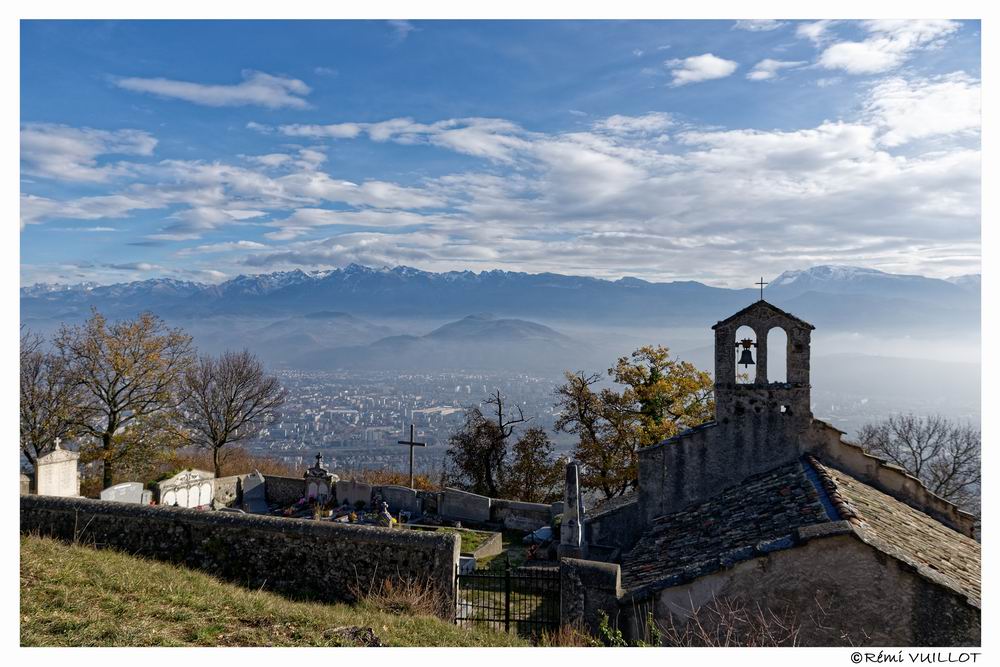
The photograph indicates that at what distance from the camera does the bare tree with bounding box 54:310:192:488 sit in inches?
944

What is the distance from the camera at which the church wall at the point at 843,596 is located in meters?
6.92

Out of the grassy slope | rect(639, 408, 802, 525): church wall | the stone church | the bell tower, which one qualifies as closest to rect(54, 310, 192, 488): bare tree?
the grassy slope

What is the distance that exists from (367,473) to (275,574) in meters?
21.8

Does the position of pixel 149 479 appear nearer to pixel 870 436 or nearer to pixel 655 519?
pixel 655 519

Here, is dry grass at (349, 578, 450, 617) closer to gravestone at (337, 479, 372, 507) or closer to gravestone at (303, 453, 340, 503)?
gravestone at (337, 479, 372, 507)

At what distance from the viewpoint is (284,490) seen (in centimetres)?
2331

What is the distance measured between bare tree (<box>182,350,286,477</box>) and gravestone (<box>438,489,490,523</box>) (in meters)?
12.6

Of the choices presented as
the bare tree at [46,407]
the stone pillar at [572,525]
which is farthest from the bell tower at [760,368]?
the bare tree at [46,407]

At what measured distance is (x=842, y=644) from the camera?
7.21 meters

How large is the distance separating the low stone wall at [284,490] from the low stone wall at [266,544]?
1295cm

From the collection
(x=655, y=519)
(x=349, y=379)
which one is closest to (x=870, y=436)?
(x=655, y=519)

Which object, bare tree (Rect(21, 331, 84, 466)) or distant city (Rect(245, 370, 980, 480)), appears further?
distant city (Rect(245, 370, 980, 480))

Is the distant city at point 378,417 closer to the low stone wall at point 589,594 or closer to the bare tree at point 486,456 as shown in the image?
the bare tree at point 486,456

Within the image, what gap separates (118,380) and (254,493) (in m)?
7.24
